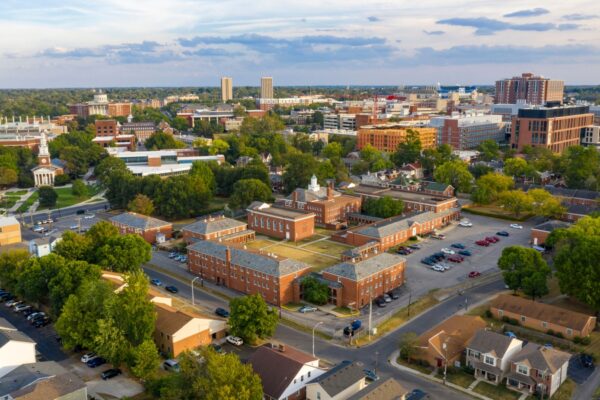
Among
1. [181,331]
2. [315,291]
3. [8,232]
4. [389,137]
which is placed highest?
[389,137]

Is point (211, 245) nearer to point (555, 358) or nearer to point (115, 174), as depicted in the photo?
point (555, 358)

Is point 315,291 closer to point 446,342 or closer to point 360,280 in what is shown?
point 360,280

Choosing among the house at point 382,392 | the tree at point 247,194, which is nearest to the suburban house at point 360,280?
the house at point 382,392

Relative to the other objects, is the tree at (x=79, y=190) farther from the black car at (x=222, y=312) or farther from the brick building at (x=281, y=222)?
the black car at (x=222, y=312)

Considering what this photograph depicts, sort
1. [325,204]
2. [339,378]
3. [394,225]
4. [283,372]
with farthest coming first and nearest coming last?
[325,204] < [394,225] < [283,372] < [339,378]

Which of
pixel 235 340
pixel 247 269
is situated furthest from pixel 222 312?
pixel 235 340

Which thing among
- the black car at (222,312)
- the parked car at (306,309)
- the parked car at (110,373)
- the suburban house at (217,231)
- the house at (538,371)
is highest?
the suburban house at (217,231)
